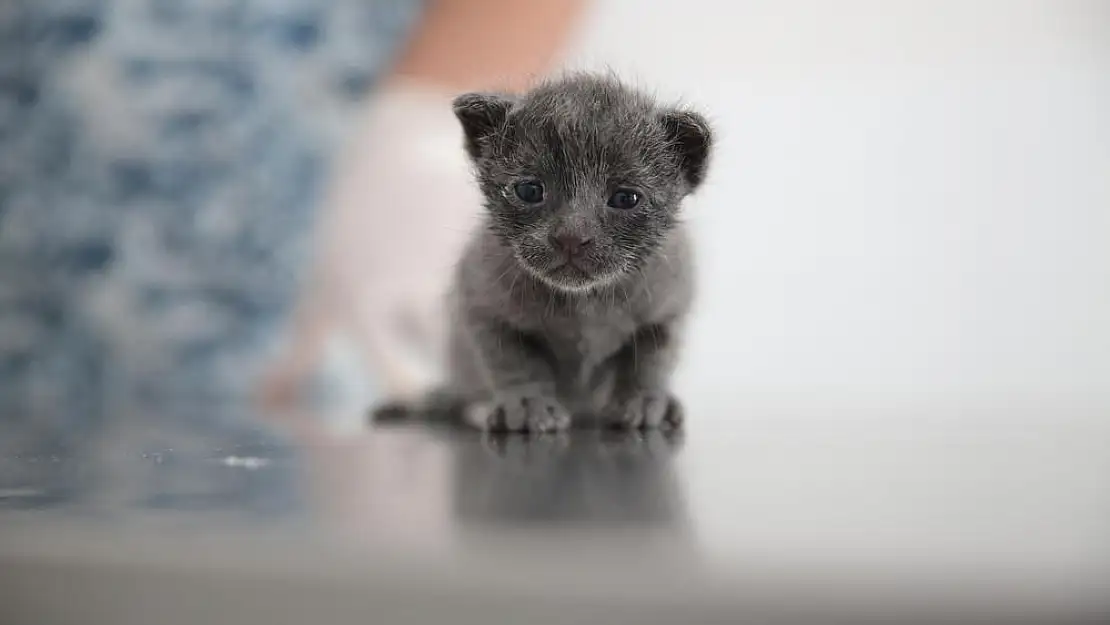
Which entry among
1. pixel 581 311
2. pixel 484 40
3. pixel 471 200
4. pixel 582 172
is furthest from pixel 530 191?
pixel 484 40

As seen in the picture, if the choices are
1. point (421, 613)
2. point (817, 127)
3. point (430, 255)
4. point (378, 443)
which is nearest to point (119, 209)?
point (430, 255)

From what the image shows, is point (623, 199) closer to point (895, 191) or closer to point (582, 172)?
point (582, 172)

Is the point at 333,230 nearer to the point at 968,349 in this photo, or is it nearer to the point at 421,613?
the point at 968,349

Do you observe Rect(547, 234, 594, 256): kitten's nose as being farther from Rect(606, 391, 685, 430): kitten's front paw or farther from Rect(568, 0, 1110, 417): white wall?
Rect(568, 0, 1110, 417): white wall

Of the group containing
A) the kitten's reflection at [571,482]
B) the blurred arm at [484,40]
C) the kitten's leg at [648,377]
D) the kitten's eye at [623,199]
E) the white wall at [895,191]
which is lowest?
the kitten's reflection at [571,482]

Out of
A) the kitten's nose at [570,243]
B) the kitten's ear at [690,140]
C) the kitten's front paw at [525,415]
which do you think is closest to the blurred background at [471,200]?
the kitten's ear at [690,140]

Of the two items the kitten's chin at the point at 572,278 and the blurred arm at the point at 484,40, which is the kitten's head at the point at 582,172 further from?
the blurred arm at the point at 484,40
